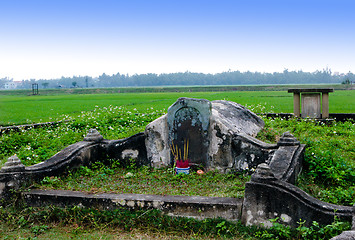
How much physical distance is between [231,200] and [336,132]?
20.5 feet

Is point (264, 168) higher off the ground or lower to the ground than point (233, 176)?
higher

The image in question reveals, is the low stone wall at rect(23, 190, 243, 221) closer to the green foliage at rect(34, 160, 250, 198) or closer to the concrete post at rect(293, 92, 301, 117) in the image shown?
the green foliage at rect(34, 160, 250, 198)

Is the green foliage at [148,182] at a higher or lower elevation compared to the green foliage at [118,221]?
higher

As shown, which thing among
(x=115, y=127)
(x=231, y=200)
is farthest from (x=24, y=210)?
(x=115, y=127)

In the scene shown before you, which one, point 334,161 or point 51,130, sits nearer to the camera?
point 334,161

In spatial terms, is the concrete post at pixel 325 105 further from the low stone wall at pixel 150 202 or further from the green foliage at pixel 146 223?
the green foliage at pixel 146 223

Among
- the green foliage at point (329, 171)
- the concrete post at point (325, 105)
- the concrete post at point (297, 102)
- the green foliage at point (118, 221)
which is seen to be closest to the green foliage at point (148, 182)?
the green foliage at point (118, 221)

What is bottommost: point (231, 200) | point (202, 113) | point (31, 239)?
point (31, 239)

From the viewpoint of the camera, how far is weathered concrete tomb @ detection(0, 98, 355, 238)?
13.9 feet

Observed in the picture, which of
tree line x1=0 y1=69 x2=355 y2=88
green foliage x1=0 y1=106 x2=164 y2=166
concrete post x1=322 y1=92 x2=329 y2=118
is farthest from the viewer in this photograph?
tree line x1=0 y1=69 x2=355 y2=88

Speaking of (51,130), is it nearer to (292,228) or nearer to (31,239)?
(31,239)

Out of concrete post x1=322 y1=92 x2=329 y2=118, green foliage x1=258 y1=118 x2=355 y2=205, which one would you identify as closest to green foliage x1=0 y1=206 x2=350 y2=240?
green foliage x1=258 y1=118 x2=355 y2=205

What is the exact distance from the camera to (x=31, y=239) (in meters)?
4.42

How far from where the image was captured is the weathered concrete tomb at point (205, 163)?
423 cm
